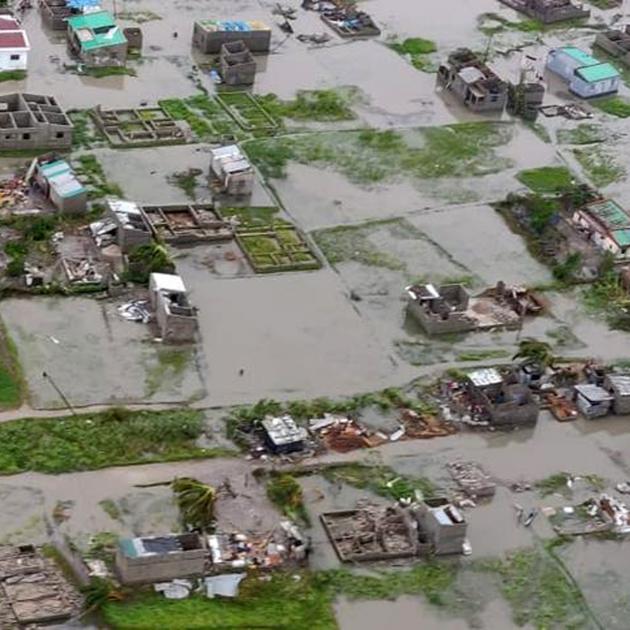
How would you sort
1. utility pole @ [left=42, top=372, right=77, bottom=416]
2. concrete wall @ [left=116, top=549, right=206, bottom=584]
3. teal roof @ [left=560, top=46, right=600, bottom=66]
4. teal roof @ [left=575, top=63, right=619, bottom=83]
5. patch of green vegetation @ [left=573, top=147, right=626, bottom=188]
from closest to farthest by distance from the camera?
concrete wall @ [left=116, top=549, right=206, bottom=584] < utility pole @ [left=42, top=372, right=77, bottom=416] < patch of green vegetation @ [left=573, top=147, right=626, bottom=188] < teal roof @ [left=575, top=63, right=619, bottom=83] < teal roof @ [left=560, top=46, right=600, bottom=66]

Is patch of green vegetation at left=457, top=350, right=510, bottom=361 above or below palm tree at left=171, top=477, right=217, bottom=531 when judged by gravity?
below

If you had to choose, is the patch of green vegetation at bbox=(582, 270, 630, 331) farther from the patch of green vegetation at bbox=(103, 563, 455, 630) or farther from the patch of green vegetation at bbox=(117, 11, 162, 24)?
the patch of green vegetation at bbox=(117, 11, 162, 24)

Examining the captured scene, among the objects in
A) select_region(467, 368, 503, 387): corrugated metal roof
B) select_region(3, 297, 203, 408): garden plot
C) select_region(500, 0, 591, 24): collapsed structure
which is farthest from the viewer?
select_region(500, 0, 591, 24): collapsed structure

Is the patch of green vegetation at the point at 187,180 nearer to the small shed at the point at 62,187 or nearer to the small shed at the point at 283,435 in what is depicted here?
the small shed at the point at 62,187

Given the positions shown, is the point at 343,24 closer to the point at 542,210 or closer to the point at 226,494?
the point at 542,210

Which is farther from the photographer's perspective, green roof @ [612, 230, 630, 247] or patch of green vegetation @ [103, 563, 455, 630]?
green roof @ [612, 230, 630, 247]

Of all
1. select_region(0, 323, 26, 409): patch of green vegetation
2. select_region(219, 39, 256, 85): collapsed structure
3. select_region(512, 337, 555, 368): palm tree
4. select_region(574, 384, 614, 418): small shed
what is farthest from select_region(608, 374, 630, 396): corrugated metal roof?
select_region(219, 39, 256, 85): collapsed structure

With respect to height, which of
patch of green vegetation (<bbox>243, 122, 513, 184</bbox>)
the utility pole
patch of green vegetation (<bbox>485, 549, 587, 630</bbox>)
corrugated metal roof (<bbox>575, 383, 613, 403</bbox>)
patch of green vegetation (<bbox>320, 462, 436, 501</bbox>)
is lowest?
the utility pole
